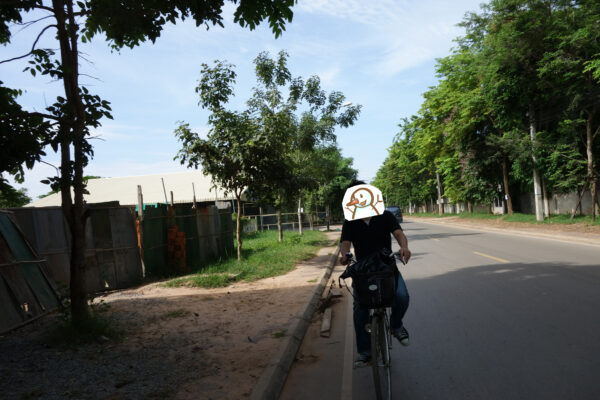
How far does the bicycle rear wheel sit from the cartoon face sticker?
97 cm

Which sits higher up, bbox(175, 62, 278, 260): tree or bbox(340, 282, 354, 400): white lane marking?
bbox(175, 62, 278, 260): tree

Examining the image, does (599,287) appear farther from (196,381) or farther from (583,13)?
(583,13)

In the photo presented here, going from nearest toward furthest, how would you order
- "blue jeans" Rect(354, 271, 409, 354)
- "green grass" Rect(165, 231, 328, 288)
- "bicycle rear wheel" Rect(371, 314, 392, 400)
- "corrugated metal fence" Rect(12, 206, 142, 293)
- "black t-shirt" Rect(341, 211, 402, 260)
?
"bicycle rear wheel" Rect(371, 314, 392, 400)
"blue jeans" Rect(354, 271, 409, 354)
"black t-shirt" Rect(341, 211, 402, 260)
"corrugated metal fence" Rect(12, 206, 142, 293)
"green grass" Rect(165, 231, 328, 288)

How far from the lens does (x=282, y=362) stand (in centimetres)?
455

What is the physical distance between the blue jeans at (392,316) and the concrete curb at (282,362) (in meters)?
0.89

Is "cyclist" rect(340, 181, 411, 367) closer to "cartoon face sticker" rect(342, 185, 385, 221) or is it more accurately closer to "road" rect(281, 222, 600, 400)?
"cartoon face sticker" rect(342, 185, 385, 221)

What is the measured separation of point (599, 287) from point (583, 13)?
53.0 feet

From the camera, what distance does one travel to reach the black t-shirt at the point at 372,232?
417cm

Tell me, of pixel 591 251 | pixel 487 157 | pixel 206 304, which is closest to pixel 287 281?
pixel 206 304

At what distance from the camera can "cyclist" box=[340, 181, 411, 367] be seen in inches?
159

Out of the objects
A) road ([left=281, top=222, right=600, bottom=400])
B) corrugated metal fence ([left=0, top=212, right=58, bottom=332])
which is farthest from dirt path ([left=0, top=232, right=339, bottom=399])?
road ([left=281, top=222, right=600, bottom=400])

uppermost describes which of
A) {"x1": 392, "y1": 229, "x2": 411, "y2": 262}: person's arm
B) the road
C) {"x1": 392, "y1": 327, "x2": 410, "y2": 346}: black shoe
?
{"x1": 392, "y1": 229, "x2": 411, "y2": 262}: person's arm

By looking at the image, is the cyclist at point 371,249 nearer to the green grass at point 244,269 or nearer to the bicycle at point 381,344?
the bicycle at point 381,344

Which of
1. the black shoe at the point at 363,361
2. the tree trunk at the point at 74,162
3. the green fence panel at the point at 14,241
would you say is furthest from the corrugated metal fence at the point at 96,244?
the black shoe at the point at 363,361
